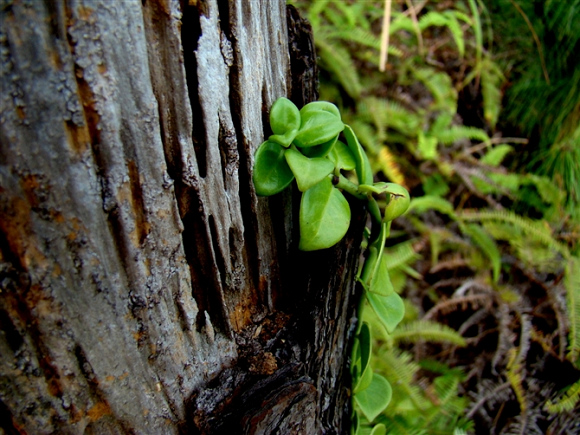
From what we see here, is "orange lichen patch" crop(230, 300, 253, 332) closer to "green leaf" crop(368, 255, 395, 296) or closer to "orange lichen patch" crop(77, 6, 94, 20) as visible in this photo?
"green leaf" crop(368, 255, 395, 296)

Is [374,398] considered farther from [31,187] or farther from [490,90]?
[490,90]

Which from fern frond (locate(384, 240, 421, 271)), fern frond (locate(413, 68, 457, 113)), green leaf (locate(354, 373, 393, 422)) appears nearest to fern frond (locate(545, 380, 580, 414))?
fern frond (locate(384, 240, 421, 271))

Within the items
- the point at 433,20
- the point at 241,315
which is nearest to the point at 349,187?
the point at 241,315

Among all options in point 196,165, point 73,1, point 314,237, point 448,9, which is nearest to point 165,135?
point 196,165

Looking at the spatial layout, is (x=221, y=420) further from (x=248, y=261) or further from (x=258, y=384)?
(x=248, y=261)

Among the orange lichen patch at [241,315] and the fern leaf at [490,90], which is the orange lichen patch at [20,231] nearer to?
the orange lichen patch at [241,315]

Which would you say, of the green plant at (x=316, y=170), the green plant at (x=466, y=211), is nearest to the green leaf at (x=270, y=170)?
the green plant at (x=316, y=170)

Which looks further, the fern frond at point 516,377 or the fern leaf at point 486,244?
the fern leaf at point 486,244
